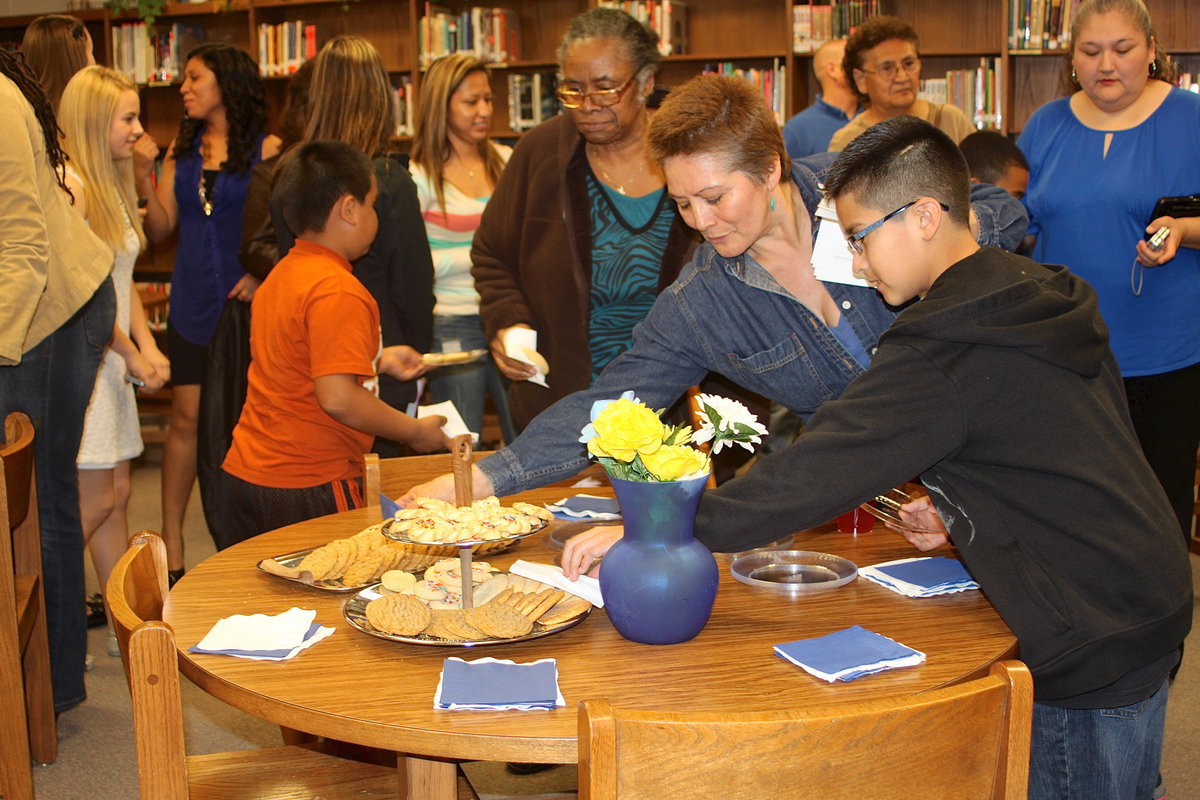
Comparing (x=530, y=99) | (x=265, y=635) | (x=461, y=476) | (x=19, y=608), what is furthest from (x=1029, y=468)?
(x=530, y=99)

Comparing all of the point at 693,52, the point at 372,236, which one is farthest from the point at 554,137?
the point at 693,52

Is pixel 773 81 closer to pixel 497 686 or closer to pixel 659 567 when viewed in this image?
pixel 659 567

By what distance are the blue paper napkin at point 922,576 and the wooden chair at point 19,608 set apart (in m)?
1.69

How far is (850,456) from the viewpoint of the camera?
1548 mm

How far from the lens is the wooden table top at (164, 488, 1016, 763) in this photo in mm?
1332

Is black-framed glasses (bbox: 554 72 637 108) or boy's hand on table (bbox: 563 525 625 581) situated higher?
black-framed glasses (bbox: 554 72 637 108)

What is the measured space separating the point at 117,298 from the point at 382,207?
858mm

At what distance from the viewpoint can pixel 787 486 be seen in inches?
62.0

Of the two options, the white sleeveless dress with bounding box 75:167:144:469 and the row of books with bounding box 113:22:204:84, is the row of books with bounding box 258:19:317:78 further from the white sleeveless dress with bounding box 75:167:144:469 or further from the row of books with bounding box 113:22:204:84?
the white sleeveless dress with bounding box 75:167:144:469

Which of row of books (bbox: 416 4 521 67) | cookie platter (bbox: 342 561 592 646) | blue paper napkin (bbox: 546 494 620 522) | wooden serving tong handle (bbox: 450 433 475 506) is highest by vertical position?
row of books (bbox: 416 4 521 67)

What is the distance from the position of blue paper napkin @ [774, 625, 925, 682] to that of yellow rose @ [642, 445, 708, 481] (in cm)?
26

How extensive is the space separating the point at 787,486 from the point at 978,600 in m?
0.38

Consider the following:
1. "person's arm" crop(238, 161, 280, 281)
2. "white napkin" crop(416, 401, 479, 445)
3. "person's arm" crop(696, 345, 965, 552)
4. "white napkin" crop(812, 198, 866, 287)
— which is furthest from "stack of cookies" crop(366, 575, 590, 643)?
"person's arm" crop(238, 161, 280, 281)

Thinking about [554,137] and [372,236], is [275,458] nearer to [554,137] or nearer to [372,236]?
[372,236]
